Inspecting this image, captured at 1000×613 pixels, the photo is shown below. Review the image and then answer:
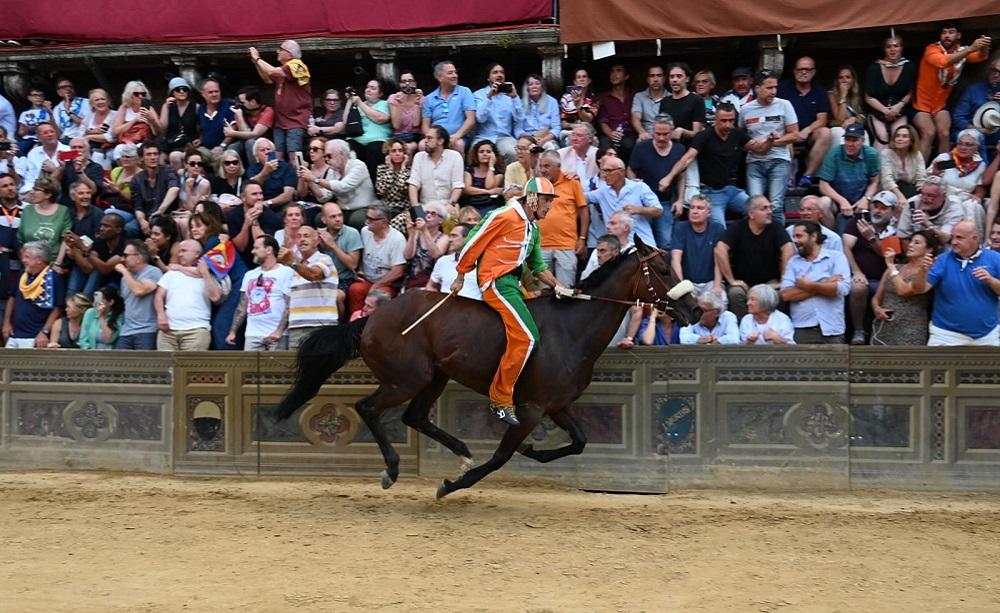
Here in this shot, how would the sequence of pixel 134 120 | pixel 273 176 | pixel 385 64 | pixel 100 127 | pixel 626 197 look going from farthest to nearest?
pixel 385 64 → pixel 100 127 → pixel 134 120 → pixel 273 176 → pixel 626 197

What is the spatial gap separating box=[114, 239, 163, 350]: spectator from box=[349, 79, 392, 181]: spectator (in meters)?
2.88

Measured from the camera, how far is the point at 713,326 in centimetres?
980

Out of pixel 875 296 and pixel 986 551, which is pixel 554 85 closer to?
pixel 875 296

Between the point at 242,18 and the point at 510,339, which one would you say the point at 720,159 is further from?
the point at 242,18

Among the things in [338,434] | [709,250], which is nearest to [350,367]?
[338,434]

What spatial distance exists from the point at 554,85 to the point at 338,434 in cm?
588

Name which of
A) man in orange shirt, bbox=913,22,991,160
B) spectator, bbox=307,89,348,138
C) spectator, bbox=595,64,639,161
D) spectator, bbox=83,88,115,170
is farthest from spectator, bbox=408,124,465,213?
man in orange shirt, bbox=913,22,991,160

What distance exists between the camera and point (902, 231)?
10391 mm

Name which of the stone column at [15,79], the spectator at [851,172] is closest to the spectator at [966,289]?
the spectator at [851,172]

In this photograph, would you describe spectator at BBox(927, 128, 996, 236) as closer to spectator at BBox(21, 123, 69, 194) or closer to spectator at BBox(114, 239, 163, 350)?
spectator at BBox(114, 239, 163, 350)

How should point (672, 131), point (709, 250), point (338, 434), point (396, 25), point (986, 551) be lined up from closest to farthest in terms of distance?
point (986, 551), point (338, 434), point (709, 250), point (672, 131), point (396, 25)

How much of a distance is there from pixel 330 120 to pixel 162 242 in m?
2.69

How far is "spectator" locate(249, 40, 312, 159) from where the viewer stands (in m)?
12.9

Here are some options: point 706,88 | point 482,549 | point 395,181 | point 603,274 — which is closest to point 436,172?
point 395,181
